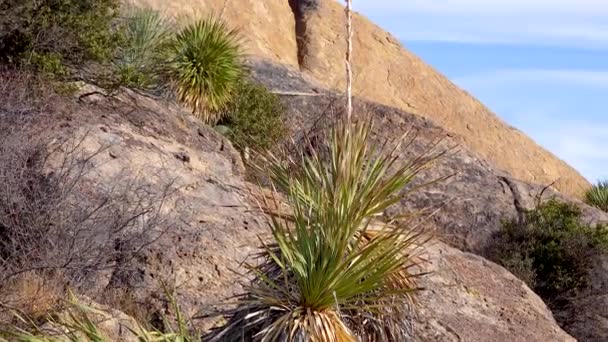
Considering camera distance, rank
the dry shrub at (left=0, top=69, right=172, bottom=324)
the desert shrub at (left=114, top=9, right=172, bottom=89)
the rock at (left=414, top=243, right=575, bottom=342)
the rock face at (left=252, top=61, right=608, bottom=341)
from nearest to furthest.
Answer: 1. the dry shrub at (left=0, top=69, right=172, bottom=324)
2. the rock at (left=414, top=243, right=575, bottom=342)
3. the desert shrub at (left=114, top=9, right=172, bottom=89)
4. the rock face at (left=252, top=61, right=608, bottom=341)

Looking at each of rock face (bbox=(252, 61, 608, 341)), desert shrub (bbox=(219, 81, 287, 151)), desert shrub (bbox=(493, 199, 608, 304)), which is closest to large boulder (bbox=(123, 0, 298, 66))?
rock face (bbox=(252, 61, 608, 341))

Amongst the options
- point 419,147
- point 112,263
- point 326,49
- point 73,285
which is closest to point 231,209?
point 112,263

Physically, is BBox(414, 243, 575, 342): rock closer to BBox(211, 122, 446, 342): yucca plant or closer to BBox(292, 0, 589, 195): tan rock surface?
BBox(211, 122, 446, 342): yucca plant

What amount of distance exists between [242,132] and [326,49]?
2225 centimetres

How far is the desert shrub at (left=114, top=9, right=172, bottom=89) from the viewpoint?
61.9ft

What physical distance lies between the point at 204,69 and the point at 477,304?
448 inches

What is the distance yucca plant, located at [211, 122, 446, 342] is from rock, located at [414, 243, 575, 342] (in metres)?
3.68

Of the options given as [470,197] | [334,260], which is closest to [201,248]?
[334,260]

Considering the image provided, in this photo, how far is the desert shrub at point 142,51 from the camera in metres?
18.9

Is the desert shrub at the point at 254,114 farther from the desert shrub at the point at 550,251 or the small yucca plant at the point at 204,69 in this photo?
the desert shrub at the point at 550,251

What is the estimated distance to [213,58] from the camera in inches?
1001

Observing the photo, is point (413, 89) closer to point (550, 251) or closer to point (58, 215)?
point (550, 251)

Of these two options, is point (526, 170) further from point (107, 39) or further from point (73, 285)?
point (73, 285)

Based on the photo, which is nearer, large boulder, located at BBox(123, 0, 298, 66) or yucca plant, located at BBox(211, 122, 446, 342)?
yucca plant, located at BBox(211, 122, 446, 342)
